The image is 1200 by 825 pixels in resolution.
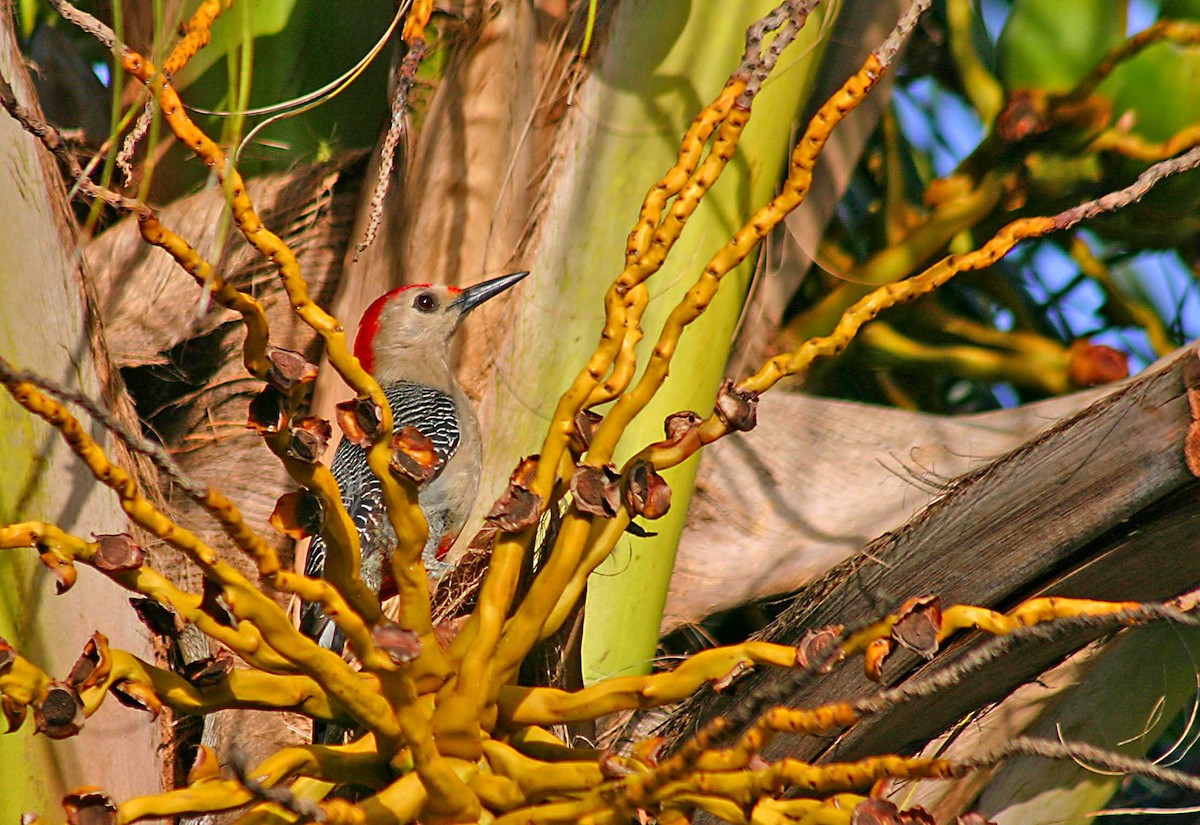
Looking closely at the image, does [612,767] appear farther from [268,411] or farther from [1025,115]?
[1025,115]

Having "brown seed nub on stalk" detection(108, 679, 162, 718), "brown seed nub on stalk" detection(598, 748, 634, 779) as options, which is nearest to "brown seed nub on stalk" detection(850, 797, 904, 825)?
"brown seed nub on stalk" detection(598, 748, 634, 779)

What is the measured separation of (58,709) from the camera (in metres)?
1.40

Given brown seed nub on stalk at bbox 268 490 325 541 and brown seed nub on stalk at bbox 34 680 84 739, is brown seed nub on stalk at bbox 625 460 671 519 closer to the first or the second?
brown seed nub on stalk at bbox 268 490 325 541

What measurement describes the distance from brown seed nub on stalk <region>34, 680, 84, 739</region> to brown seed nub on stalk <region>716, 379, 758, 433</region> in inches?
31.3

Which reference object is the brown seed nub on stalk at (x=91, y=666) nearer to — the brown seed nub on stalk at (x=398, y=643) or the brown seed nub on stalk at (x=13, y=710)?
the brown seed nub on stalk at (x=13, y=710)

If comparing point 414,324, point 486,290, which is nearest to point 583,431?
point 486,290

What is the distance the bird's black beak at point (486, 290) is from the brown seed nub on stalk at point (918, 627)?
1.44 metres

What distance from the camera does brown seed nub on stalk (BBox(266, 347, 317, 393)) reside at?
56.9 inches

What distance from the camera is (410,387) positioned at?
165 inches

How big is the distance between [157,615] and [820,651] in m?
0.76

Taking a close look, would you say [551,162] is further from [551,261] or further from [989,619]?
[989,619]

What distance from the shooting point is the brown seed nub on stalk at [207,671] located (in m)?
1.58

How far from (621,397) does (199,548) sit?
1.93 ft

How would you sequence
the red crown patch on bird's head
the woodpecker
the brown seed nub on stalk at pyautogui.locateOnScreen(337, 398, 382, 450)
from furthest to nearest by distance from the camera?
the woodpecker → the red crown patch on bird's head → the brown seed nub on stalk at pyautogui.locateOnScreen(337, 398, 382, 450)
